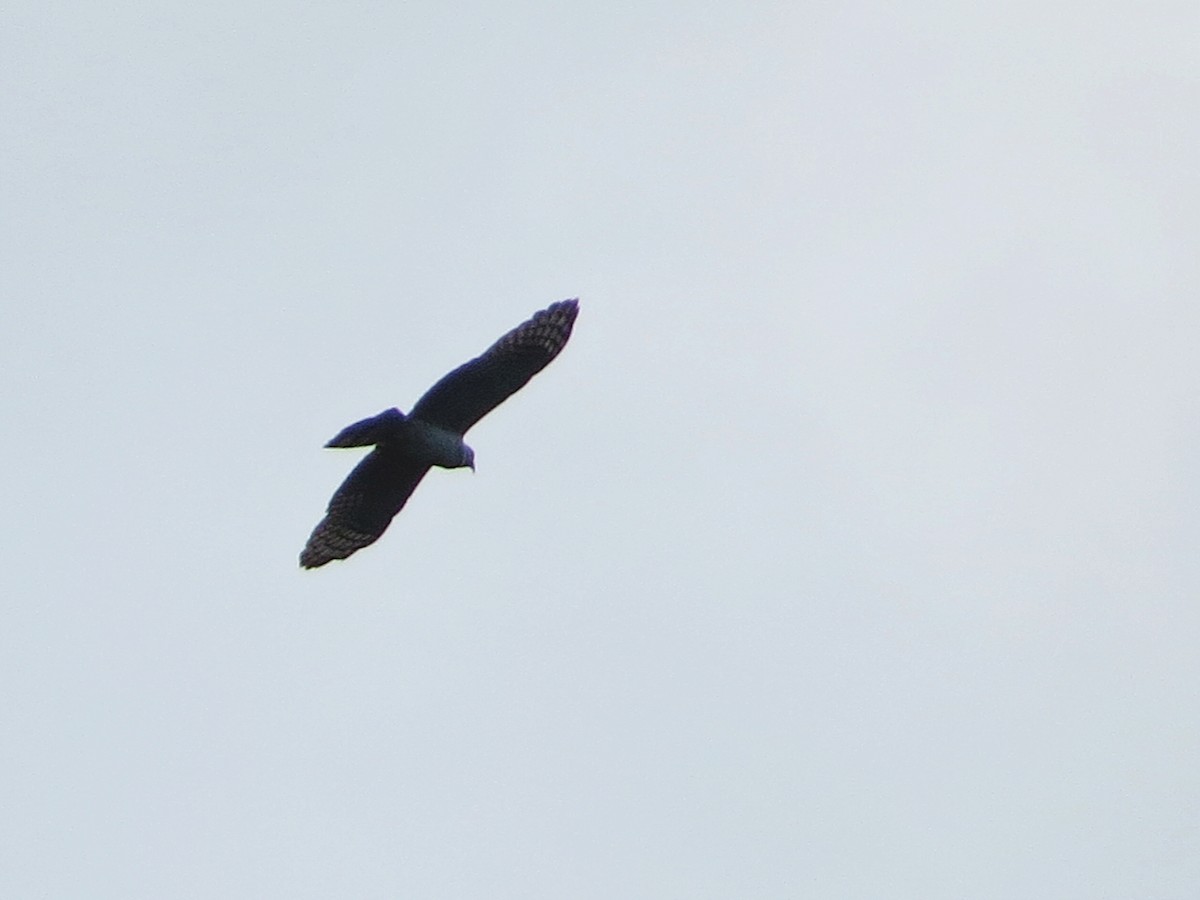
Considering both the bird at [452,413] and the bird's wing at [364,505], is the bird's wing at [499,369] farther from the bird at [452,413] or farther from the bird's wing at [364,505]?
the bird's wing at [364,505]

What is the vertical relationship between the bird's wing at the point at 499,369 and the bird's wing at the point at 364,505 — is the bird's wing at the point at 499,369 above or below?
above

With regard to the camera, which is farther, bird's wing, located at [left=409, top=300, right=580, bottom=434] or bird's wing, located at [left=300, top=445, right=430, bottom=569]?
bird's wing, located at [left=300, top=445, right=430, bottom=569]

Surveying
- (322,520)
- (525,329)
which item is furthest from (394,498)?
(525,329)

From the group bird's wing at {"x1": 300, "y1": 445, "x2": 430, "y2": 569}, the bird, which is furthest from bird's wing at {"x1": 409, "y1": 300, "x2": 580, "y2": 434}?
bird's wing at {"x1": 300, "y1": 445, "x2": 430, "y2": 569}

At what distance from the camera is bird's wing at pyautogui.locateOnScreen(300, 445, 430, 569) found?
2481 cm

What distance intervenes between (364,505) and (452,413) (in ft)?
5.38

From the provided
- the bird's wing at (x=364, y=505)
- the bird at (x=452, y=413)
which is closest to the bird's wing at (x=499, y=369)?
the bird at (x=452, y=413)

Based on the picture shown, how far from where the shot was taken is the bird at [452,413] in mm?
24141

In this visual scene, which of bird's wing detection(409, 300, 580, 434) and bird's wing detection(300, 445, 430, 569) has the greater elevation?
bird's wing detection(409, 300, 580, 434)

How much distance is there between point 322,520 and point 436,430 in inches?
75.6

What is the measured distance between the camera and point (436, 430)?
24.3 metres

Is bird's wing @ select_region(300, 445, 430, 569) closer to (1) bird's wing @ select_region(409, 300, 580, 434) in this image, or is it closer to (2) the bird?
(2) the bird

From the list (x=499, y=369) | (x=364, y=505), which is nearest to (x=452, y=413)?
(x=499, y=369)

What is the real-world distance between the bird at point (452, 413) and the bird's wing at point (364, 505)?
0.01 metres
